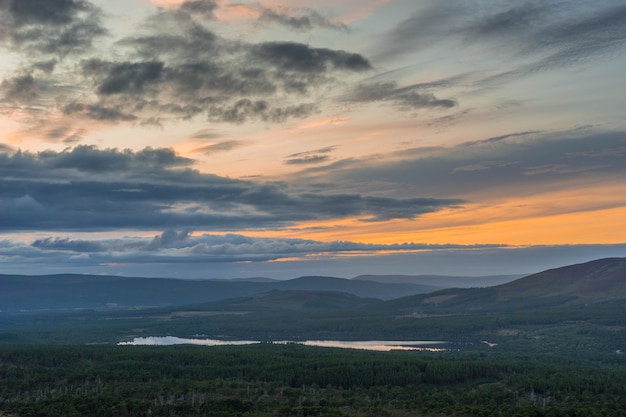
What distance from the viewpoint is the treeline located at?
427 feet

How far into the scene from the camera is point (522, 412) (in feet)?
402

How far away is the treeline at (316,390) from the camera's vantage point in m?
130

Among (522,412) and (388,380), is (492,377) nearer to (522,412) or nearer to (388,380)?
(388,380)

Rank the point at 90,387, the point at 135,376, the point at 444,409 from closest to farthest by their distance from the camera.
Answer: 1. the point at 444,409
2. the point at 90,387
3. the point at 135,376

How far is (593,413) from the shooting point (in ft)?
407

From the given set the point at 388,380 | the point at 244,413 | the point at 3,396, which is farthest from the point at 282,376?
the point at 3,396

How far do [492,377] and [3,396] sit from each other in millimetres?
130093

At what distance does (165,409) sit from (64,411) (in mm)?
19085

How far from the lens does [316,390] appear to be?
170 m

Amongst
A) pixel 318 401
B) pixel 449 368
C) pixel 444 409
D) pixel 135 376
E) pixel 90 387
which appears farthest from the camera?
pixel 449 368

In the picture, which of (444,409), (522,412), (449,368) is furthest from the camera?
(449,368)

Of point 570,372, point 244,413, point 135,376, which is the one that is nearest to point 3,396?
point 135,376

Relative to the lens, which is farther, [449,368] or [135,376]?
[449,368]

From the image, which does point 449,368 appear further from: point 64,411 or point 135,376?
point 64,411
